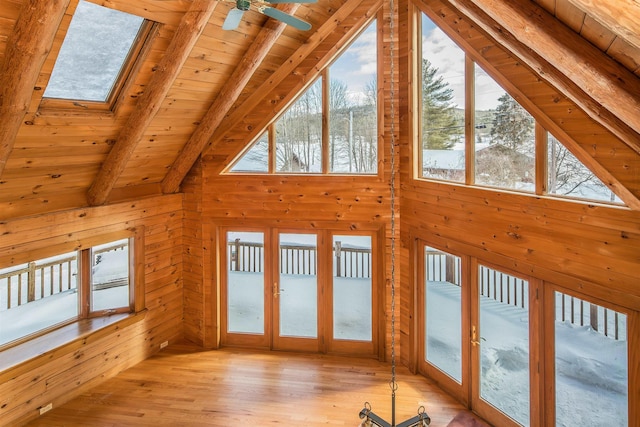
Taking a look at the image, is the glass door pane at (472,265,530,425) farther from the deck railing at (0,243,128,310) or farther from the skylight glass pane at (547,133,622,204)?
the deck railing at (0,243,128,310)

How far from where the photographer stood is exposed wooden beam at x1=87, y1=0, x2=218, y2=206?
4109 mm

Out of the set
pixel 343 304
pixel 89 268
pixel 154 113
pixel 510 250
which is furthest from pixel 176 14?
pixel 343 304

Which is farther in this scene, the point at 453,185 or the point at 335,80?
the point at 335,80

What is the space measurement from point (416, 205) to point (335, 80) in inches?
78.2

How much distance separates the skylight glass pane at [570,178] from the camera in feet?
11.9

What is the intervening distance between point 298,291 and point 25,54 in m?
4.39

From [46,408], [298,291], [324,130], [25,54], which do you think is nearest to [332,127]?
[324,130]

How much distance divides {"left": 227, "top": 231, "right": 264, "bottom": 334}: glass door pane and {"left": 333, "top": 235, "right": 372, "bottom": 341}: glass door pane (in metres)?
1.10

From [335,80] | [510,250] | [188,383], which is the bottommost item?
[188,383]

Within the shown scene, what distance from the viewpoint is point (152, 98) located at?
15.1 feet

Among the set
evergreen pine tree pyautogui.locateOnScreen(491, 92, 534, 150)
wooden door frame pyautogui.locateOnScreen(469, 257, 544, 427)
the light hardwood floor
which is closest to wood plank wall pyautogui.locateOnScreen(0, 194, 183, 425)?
the light hardwood floor

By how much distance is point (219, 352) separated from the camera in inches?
261

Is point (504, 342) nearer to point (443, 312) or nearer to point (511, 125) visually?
point (443, 312)

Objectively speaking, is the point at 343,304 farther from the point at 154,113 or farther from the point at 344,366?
the point at 154,113
